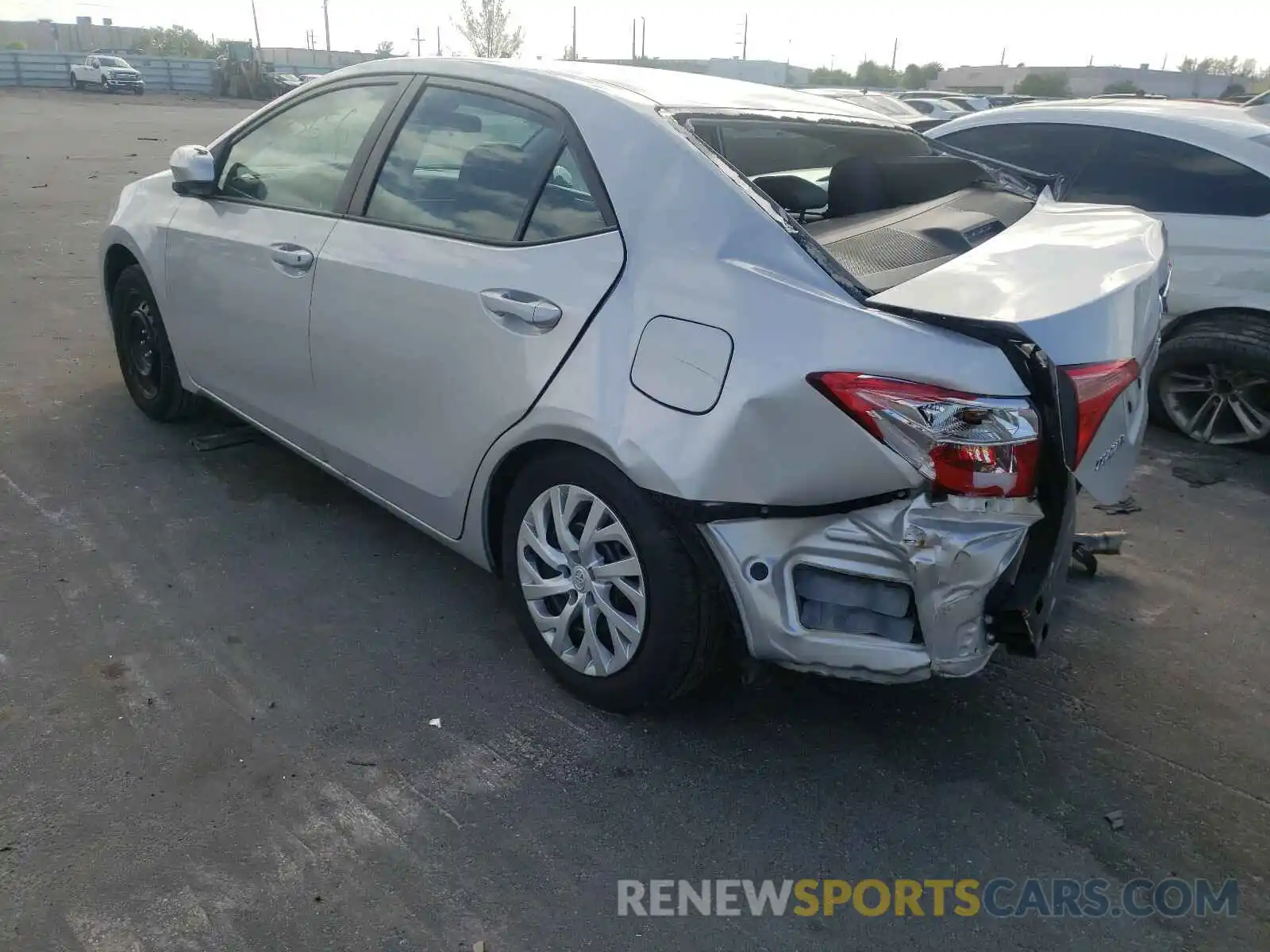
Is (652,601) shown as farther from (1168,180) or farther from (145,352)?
(1168,180)

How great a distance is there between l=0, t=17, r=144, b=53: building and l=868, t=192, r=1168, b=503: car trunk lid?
93271mm

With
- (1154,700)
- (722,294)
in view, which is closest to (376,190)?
(722,294)

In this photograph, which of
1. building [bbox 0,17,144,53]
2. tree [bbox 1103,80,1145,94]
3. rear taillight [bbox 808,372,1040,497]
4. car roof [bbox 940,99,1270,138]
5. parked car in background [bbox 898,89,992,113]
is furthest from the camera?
building [bbox 0,17,144,53]

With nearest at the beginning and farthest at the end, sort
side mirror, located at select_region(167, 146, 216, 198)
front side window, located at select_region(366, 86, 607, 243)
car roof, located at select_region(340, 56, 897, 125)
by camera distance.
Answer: front side window, located at select_region(366, 86, 607, 243), car roof, located at select_region(340, 56, 897, 125), side mirror, located at select_region(167, 146, 216, 198)

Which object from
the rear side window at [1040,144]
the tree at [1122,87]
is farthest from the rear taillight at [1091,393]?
the tree at [1122,87]

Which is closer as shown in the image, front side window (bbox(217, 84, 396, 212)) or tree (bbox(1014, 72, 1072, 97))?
front side window (bbox(217, 84, 396, 212))

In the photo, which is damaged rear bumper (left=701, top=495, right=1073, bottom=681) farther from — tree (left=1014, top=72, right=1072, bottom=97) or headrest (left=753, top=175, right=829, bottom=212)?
tree (left=1014, top=72, right=1072, bottom=97)

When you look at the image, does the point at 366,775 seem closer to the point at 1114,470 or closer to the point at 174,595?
the point at 174,595

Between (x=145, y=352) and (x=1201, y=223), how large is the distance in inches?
209

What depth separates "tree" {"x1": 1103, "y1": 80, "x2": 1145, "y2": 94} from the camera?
49.0m

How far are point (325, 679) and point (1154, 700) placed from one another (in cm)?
255

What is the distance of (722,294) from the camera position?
7.98 feet

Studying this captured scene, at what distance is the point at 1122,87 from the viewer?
50.8 meters

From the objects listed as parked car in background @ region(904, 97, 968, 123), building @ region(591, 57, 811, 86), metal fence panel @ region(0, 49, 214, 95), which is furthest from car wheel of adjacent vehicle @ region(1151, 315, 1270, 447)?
metal fence panel @ region(0, 49, 214, 95)
